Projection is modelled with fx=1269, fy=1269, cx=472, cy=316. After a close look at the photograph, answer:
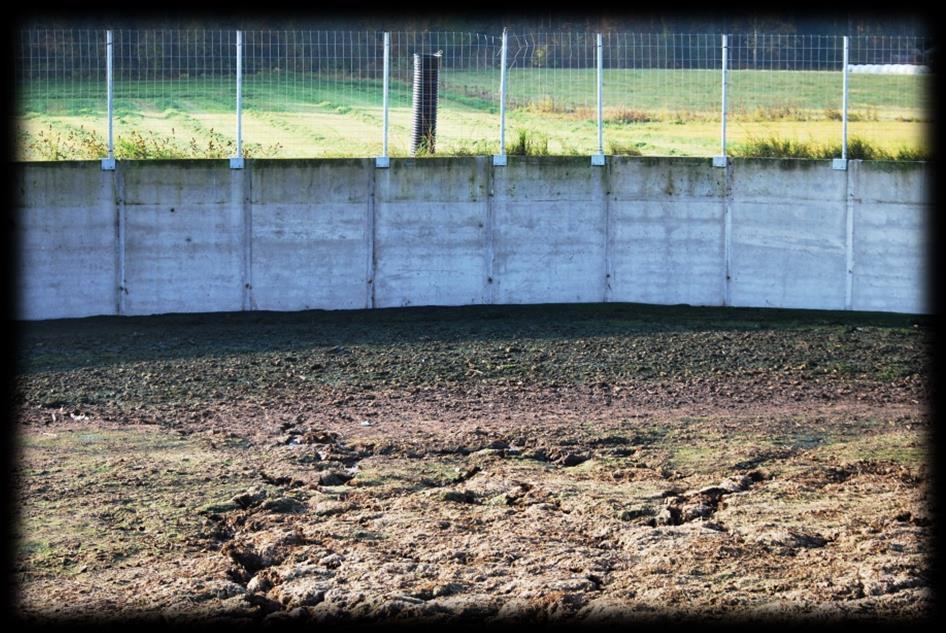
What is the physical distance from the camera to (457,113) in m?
18.3

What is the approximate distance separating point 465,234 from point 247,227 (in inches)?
115

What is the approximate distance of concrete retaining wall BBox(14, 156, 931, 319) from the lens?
16281 mm

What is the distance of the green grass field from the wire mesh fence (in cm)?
3

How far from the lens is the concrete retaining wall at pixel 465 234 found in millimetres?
16281

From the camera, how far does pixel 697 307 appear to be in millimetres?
17500

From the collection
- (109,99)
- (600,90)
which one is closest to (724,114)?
(600,90)

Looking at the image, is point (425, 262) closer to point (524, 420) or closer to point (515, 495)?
point (524, 420)

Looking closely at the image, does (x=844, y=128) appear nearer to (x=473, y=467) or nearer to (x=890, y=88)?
(x=890, y=88)

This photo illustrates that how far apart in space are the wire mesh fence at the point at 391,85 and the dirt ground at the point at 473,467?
300 centimetres

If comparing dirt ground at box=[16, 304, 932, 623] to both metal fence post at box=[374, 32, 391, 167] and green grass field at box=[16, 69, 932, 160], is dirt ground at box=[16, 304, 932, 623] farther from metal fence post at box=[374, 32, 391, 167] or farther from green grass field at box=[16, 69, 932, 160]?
green grass field at box=[16, 69, 932, 160]

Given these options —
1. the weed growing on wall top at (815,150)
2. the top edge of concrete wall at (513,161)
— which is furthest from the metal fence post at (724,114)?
the weed growing on wall top at (815,150)

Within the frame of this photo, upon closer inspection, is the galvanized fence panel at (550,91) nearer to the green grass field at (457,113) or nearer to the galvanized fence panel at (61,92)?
the green grass field at (457,113)

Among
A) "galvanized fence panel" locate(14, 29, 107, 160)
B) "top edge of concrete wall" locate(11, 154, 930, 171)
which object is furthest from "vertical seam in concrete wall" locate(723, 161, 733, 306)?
"galvanized fence panel" locate(14, 29, 107, 160)

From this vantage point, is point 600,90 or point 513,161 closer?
point 513,161
